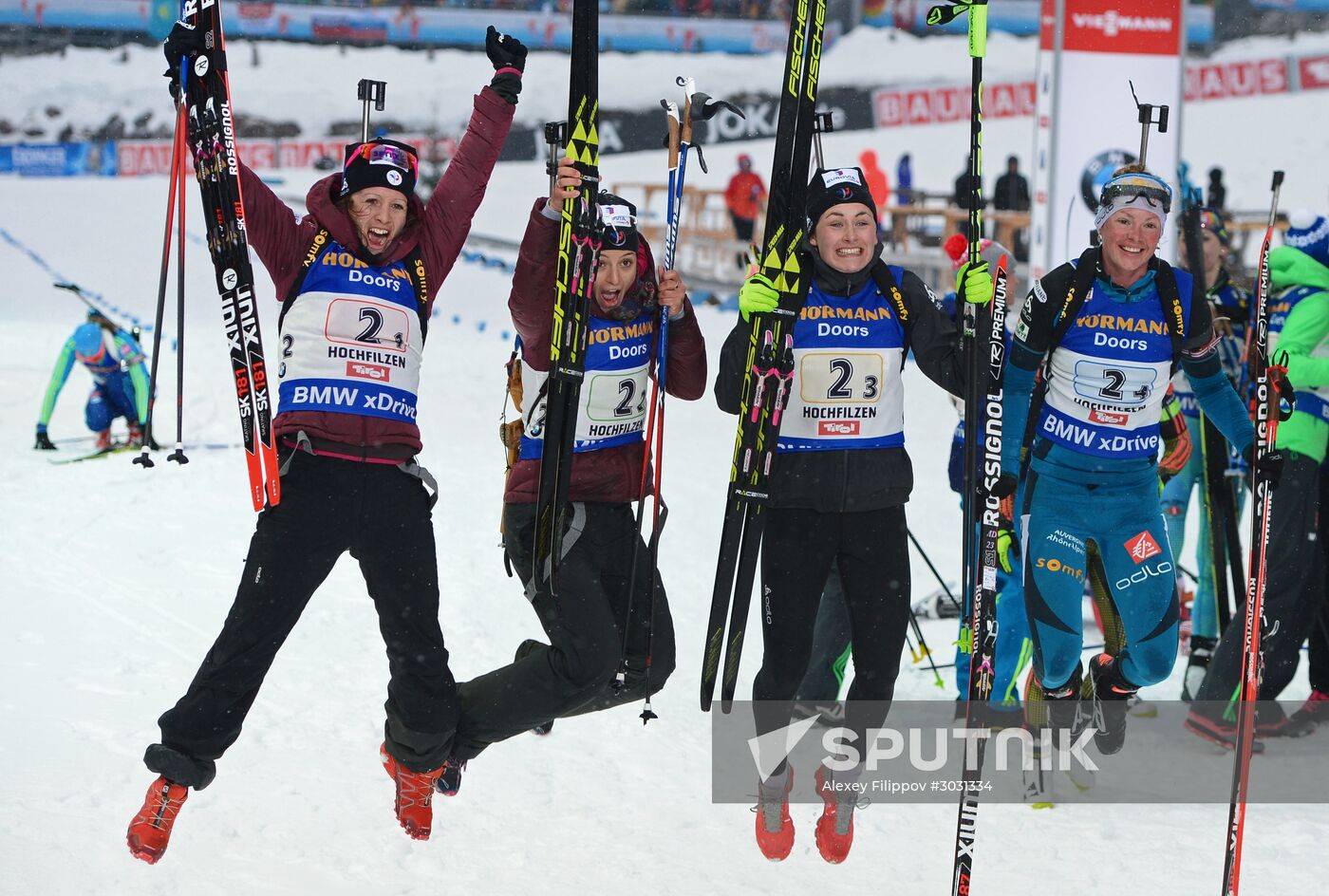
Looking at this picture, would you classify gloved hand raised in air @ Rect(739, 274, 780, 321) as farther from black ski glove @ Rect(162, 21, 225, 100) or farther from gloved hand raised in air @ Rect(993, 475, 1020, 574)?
black ski glove @ Rect(162, 21, 225, 100)

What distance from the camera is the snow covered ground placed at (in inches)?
198

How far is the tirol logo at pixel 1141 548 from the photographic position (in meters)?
5.00

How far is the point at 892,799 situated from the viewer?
582cm

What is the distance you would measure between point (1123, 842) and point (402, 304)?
134 inches

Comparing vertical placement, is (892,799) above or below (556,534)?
below

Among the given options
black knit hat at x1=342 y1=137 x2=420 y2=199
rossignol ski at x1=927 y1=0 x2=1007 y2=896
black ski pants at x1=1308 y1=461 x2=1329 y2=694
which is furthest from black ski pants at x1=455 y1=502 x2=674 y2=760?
black ski pants at x1=1308 y1=461 x2=1329 y2=694

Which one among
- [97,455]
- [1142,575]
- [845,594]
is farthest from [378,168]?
[97,455]

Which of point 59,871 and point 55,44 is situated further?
point 55,44

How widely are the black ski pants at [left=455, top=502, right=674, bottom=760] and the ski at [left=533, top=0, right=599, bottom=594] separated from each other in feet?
0.57

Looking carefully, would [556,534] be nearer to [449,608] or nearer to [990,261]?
[990,261]

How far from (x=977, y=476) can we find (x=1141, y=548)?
742 millimetres

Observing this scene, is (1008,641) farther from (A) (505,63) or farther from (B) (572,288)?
(A) (505,63)

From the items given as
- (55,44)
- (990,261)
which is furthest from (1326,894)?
(55,44)

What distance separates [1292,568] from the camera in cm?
618
